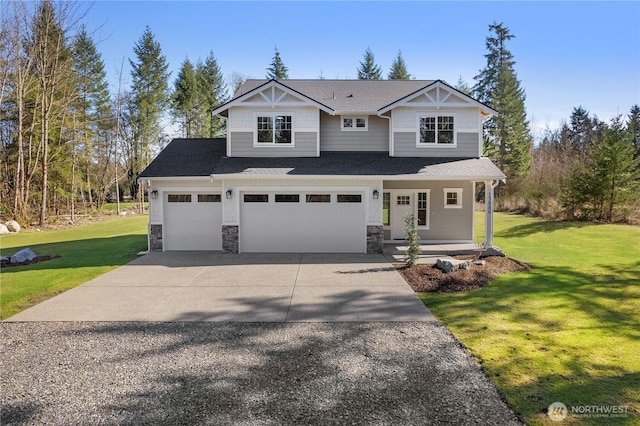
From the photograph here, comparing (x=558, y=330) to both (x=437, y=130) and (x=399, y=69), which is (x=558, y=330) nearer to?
(x=437, y=130)

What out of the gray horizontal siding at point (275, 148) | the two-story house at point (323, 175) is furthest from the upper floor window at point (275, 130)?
the gray horizontal siding at point (275, 148)

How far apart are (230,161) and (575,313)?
11386 millimetres

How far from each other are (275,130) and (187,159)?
375 centimetres

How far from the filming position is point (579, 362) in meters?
4.91

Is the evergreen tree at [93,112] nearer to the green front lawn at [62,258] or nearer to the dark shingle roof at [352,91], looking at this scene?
the green front lawn at [62,258]

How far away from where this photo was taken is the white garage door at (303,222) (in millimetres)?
13312

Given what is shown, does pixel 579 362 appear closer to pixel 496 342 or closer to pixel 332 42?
pixel 496 342

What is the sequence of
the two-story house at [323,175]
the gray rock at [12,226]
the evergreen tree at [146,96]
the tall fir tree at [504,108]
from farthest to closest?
the evergreen tree at [146,96]
the tall fir tree at [504,108]
the gray rock at [12,226]
the two-story house at [323,175]

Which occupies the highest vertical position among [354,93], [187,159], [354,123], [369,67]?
[369,67]

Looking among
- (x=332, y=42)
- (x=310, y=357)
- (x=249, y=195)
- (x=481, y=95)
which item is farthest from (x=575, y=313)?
(x=481, y=95)

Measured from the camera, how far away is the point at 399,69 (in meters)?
41.5

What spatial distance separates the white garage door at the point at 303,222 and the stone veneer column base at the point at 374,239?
7.5 inches

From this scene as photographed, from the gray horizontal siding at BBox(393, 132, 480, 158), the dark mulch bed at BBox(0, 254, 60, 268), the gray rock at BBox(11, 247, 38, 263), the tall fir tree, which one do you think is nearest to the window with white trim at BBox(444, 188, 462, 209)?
the gray horizontal siding at BBox(393, 132, 480, 158)

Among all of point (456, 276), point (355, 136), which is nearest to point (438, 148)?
point (355, 136)
